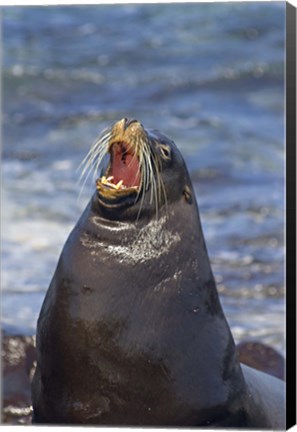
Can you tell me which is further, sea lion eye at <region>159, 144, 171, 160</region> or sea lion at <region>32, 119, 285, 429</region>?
sea lion eye at <region>159, 144, 171, 160</region>

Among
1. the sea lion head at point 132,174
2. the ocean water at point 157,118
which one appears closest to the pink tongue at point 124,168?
the sea lion head at point 132,174

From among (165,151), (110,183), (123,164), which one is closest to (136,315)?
(110,183)

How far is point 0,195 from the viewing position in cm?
1401

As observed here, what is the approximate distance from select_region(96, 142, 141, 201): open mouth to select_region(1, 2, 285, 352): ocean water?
412cm

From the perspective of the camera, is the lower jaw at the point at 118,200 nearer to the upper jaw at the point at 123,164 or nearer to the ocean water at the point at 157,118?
the upper jaw at the point at 123,164

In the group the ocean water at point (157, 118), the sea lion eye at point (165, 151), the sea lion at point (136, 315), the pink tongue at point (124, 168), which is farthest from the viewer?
the ocean water at point (157, 118)

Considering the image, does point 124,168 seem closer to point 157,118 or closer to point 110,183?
point 110,183

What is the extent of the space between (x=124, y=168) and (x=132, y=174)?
0.06 m

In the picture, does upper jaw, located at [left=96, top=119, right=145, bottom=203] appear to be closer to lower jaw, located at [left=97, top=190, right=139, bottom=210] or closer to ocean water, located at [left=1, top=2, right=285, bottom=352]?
lower jaw, located at [left=97, top=190, right=139, bottom=210]

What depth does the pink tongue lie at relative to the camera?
292 inches

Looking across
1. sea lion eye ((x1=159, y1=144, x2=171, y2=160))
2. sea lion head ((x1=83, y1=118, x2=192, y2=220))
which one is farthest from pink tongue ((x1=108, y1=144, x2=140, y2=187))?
sea lion eye ((x1=159, y1=144, x2=171, y2=160))

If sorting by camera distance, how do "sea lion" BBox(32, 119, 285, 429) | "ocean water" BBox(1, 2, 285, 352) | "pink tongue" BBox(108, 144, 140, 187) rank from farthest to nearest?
"ocean water" BBox(1, 2, 285, 352)
"pink tongue" BBox(108, 144, 140, 187)
"sea lion" BBox(32, 119, 285, 429)

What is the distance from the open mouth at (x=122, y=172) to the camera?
289 inches

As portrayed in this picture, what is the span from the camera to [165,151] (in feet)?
24.9
